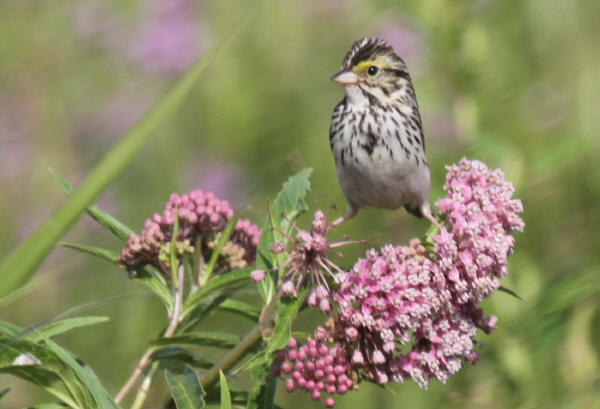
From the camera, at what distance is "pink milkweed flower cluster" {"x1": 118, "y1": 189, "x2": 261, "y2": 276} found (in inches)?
87.7

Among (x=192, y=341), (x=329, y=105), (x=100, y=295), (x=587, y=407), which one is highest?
(x=329, y=105)

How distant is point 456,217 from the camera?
6.70ft

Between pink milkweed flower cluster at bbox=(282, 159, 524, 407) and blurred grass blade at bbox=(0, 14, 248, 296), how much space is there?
0.51m

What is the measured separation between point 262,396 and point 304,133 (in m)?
3.47

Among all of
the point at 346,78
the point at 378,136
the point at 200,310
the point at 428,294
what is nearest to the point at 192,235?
the point at 200,310

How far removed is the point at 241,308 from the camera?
2.18 meters

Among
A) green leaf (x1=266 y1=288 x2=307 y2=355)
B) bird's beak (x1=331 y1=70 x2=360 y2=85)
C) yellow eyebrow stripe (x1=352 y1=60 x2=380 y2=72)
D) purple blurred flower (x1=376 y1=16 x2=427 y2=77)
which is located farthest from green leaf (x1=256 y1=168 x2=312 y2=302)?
purple blurred flower (x1=376 y1=16 x2=427 y2=77)

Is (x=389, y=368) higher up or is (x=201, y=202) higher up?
(x=201, y=202)

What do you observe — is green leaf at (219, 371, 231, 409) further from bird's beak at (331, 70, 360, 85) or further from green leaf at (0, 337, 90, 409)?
bird's beak at (331, 70, 360, 85)

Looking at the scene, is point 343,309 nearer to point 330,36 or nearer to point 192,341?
point 192,341

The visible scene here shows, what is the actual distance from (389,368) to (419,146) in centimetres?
111

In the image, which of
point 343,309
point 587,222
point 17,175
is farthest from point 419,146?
point 17,175

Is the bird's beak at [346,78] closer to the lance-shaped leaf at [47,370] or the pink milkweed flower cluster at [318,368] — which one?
the pink milkweed flower cluster at [318,368]

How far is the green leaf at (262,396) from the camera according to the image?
1984mm
